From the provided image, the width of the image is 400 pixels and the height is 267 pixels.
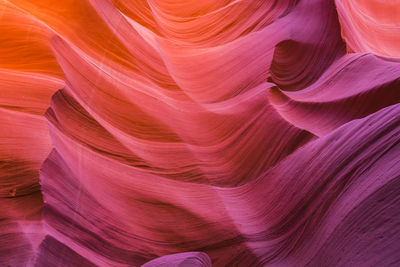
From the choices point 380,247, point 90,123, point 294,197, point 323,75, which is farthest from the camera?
point 323,75

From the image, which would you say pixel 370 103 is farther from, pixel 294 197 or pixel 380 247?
pixel 380 247

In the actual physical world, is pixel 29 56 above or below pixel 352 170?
above

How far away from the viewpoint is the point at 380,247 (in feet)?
2.86

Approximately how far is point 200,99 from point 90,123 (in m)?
0.47

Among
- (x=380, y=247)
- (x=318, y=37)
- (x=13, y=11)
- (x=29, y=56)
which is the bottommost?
(x=380, y=247)

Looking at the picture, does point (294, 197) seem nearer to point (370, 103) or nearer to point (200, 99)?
point (370, 103)

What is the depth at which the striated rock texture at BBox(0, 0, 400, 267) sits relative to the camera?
110cm

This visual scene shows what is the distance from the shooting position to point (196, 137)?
1564 millimetres

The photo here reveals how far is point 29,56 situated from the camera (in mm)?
1472

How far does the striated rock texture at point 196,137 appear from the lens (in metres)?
1.10

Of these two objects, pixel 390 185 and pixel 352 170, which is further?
pixel 352 170

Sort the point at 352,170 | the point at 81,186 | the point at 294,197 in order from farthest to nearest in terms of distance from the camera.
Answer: the point at 81,186, the point at 294,197, the point at 352,170

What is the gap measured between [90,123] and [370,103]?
961 millimetres

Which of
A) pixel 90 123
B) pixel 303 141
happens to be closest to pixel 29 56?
pixel 90 123
